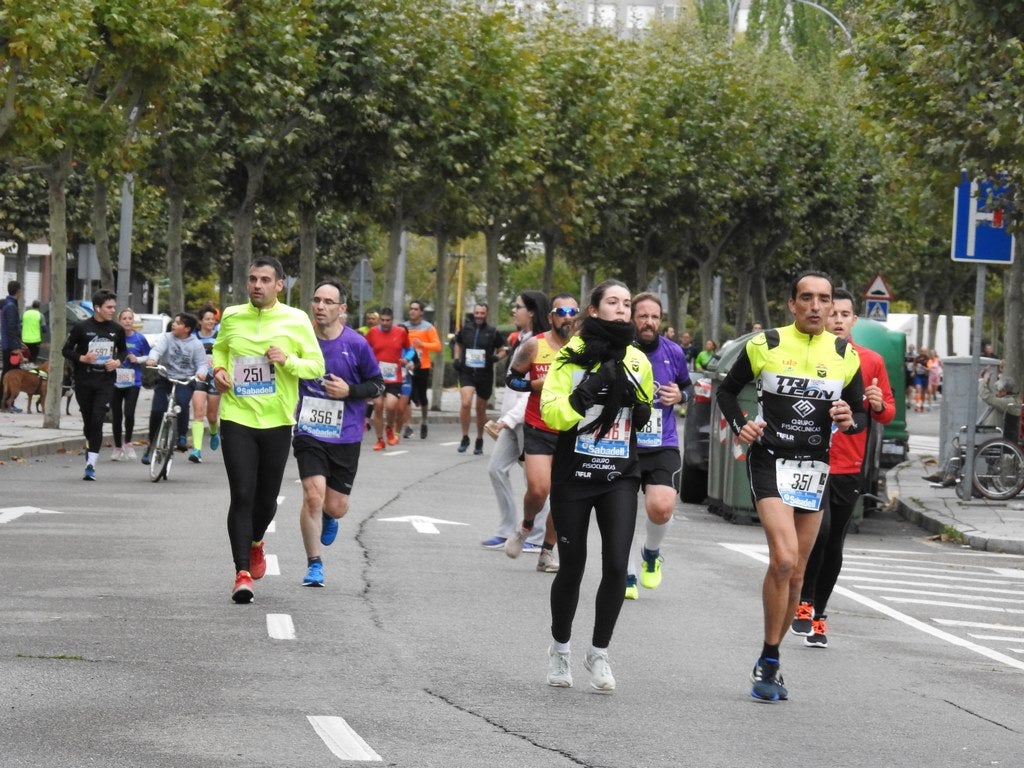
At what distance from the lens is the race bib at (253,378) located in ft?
36.5

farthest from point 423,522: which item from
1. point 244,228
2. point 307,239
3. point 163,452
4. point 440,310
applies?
point 440,310

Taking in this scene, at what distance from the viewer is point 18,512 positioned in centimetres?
1595

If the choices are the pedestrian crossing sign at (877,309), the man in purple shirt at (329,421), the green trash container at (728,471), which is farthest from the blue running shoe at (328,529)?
the pedestrian crossing sign at (877,309)

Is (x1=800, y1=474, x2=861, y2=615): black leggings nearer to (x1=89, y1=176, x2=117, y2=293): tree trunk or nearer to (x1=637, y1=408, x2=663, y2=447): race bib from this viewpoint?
(x1=637, y1=408, x2=663, y2=447): race bib

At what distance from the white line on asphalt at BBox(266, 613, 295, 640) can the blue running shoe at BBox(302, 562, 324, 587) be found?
3.96ft

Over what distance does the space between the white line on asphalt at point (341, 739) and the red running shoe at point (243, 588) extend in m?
3.27

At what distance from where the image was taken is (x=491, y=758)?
703 centimetres

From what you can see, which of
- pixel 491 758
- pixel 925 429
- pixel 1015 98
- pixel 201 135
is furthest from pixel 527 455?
pixel 925 429

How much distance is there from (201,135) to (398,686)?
923 inches

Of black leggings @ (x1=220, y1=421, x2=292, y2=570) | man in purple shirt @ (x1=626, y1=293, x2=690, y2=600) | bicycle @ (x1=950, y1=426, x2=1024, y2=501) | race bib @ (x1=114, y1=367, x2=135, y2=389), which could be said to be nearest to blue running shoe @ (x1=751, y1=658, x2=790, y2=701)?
man in purple shirt @ (x1=626, y1=293, x2=690, y2=600)

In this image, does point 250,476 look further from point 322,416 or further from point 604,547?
point 604,547

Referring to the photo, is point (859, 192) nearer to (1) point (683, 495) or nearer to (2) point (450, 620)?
(1) point (683, 495)

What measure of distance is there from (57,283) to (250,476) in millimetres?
15771

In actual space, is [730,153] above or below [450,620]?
above
